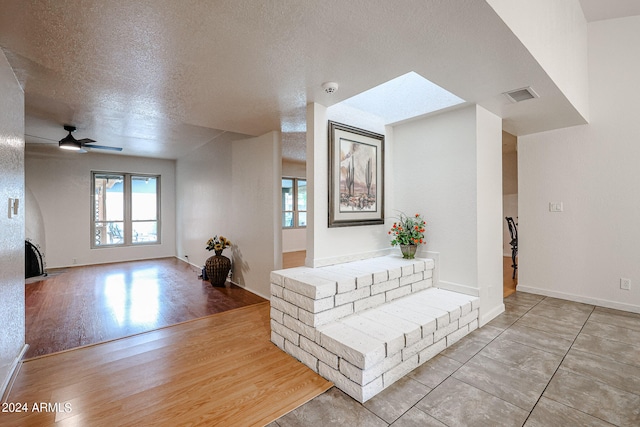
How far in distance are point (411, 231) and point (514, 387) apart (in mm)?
1607

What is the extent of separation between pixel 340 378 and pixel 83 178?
24.0ft

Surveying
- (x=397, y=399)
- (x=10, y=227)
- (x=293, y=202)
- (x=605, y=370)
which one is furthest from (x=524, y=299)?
(x=293, y=202)

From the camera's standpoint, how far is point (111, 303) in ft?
12.6

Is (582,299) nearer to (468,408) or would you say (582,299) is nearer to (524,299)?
(524,299)

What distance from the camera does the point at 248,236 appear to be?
4.34m

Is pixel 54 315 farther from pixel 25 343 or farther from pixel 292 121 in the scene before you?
pixel 292 121

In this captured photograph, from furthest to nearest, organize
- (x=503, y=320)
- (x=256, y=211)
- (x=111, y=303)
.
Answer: (x=256, y=211) < (x=111, y=303) < (x=503, y=320)

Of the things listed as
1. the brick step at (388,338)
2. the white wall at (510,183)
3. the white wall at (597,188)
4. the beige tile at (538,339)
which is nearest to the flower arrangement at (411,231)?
the brick step at (388,338)

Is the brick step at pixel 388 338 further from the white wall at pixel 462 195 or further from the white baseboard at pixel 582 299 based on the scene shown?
the white baseboard at pixel 582 299

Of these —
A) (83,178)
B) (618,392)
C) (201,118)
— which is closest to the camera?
(618,392)

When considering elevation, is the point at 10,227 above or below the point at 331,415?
above

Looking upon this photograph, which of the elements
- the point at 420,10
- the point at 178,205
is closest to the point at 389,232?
the point at 420,10

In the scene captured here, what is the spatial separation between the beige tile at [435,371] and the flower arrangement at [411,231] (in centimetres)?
119

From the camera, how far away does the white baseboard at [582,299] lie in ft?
10.5
